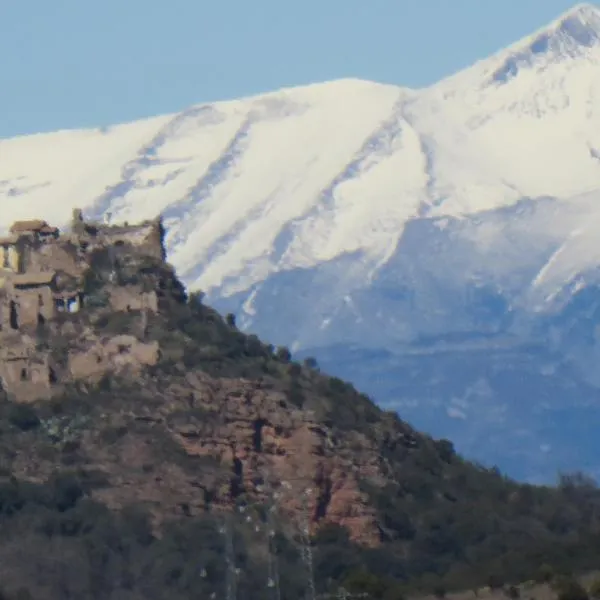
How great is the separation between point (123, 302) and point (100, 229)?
12.8 meters

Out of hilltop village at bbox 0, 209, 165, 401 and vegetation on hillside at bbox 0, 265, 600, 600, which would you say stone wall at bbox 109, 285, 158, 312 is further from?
vegetation on hillside at bbox 0, 265, 600, 600

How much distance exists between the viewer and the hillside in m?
136

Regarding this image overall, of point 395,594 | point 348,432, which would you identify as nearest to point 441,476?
point 348,432

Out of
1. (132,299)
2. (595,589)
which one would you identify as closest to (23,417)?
(132,299)

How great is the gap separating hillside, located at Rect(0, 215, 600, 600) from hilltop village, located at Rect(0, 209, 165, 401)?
16cm

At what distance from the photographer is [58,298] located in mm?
160750

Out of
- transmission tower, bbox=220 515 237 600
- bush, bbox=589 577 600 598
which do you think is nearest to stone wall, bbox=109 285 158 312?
transmission tower, bbox=220 515 237 600

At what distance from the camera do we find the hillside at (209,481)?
136m

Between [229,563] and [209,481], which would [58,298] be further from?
[229,563]

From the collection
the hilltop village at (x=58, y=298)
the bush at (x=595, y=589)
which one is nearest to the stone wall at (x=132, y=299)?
the hilltop village at (x=58, y=298)

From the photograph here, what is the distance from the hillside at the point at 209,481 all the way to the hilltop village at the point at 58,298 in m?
0.16

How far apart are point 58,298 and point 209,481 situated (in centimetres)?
2113

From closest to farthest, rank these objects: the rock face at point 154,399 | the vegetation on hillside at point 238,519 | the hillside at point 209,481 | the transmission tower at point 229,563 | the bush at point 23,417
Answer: the transmission tower at point 229,563, the vegetation on hillside at point 238,519, the hillside at point 209,481, the rock face at point 154,399, the bush at point 23,417

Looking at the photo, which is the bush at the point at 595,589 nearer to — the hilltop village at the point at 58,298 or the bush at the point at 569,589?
the bush at the point at 569,589
